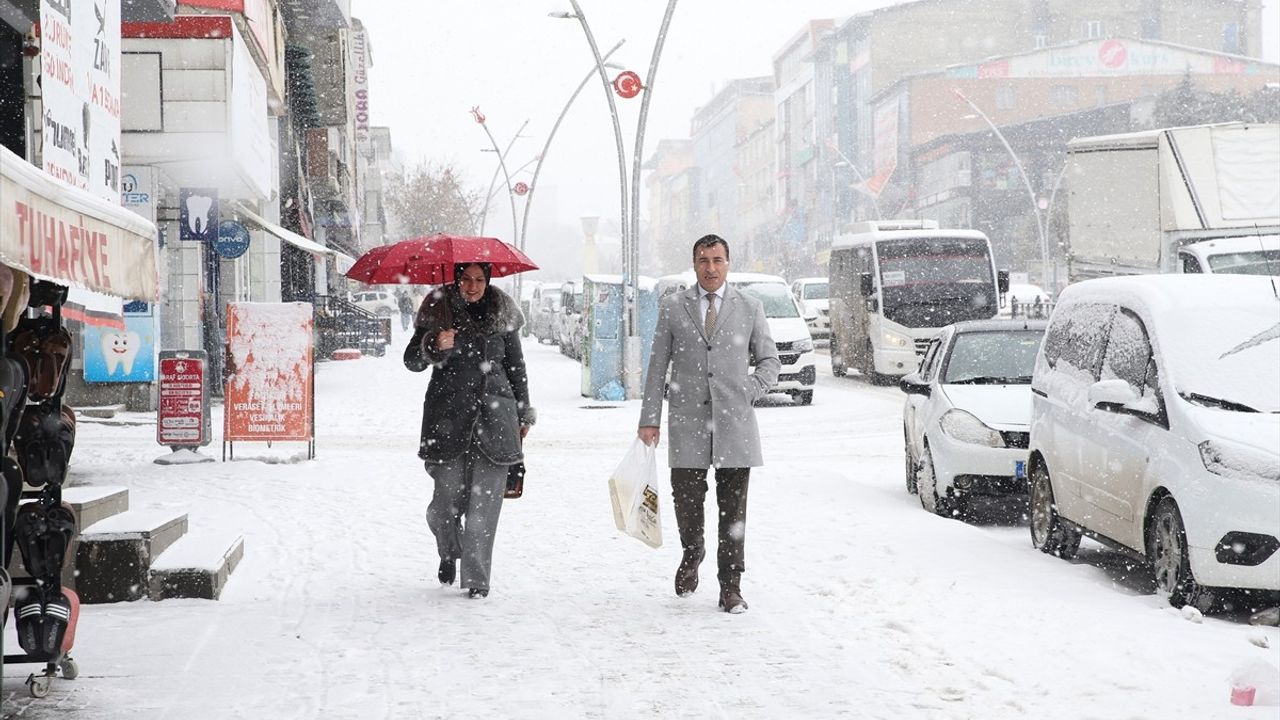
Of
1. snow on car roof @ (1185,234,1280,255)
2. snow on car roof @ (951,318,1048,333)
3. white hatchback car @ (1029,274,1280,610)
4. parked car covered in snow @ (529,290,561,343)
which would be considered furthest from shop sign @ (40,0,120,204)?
→ parked car covered in snow @ (529,290,561,343)

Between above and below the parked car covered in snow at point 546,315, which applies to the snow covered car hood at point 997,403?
below

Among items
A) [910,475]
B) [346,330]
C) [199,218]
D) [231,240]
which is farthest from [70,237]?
[346,330]

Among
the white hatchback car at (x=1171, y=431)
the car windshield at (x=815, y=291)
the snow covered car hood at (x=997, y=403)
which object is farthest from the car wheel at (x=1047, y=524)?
the car windshield at (x=815, y=291)

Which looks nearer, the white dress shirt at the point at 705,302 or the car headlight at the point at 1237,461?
the car headlight at the point at 1237,461

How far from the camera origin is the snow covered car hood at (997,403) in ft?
37.8

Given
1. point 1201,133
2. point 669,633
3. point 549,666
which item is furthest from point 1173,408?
point 1201,133

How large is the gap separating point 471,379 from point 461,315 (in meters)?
0.34

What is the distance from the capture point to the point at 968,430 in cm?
1145

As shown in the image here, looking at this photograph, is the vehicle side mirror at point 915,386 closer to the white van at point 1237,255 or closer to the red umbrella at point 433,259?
the red umbrella at point 433,259

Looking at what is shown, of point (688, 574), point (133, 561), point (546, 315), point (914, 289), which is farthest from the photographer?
point (546, 315)

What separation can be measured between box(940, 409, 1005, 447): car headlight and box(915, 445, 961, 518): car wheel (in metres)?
0.36

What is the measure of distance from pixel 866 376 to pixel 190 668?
974 inches

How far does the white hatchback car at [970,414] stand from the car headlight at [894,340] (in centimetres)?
1430

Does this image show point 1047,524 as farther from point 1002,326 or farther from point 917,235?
point 917,235
